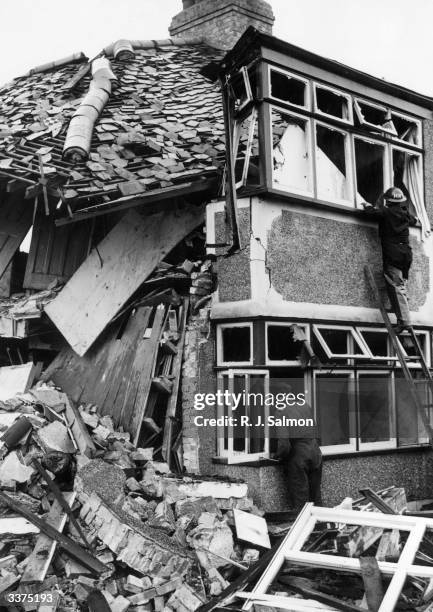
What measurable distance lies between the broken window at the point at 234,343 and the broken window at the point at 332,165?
2.37 metres

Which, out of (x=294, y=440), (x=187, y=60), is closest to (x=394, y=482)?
(x=294, y=440)

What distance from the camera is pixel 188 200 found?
10.9 metres

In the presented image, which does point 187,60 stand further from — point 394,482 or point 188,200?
point 394,482

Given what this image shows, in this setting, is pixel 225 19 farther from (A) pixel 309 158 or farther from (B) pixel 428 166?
(A) pixel 309 158

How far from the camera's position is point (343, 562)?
725 cm

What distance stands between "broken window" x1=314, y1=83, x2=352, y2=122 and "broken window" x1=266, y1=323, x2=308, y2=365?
3.42m

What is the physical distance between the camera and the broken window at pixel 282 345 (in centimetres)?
997

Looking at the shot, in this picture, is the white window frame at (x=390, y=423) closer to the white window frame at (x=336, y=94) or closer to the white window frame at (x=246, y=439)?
the white window frame at (x=246, y=439)

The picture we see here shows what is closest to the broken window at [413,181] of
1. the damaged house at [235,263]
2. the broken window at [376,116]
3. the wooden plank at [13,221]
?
the damaged house at [235,263]

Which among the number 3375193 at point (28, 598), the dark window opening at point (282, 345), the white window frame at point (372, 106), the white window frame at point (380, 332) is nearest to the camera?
the number 3375193 at point (28, 598)

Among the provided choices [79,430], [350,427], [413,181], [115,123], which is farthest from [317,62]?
[79,430]

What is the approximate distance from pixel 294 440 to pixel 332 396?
4.36 feet

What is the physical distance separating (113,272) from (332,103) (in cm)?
438

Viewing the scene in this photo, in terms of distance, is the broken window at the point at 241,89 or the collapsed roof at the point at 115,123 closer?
the broken window at the point at 241,89
